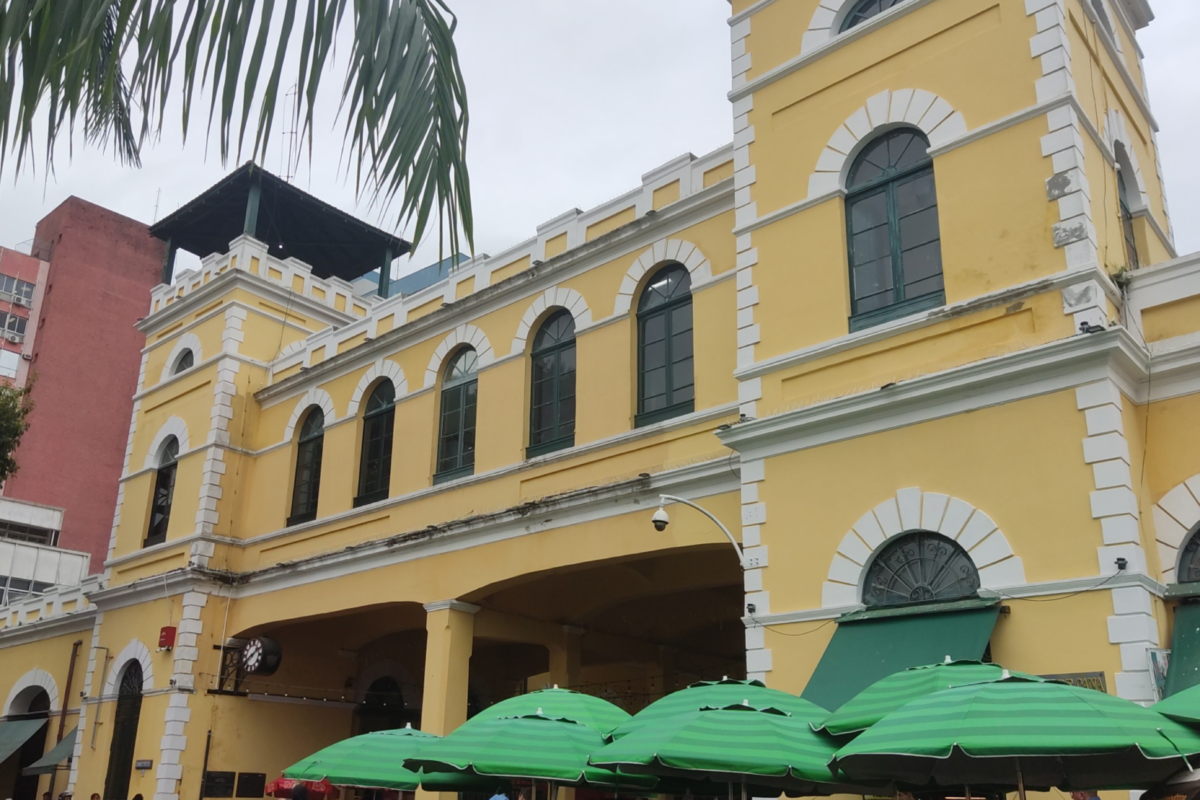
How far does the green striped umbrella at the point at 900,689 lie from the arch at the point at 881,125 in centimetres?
585

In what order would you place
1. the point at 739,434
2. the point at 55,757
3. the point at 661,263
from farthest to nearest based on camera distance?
1. the point at 55,757
2. the point at 661,263
3. the point at 739,434

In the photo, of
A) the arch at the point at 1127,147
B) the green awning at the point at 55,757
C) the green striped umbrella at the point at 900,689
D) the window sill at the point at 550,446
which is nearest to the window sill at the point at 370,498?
the window sill at the point at 550,446

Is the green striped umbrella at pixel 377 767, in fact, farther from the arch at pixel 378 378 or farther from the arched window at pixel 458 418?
the arch at pixel 378 378

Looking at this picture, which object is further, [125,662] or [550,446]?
[125,662]

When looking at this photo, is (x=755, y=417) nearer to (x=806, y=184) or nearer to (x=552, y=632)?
(x=806, y=184)

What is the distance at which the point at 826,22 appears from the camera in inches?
493

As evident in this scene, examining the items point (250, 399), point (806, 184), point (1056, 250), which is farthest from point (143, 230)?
point (1056, 250)

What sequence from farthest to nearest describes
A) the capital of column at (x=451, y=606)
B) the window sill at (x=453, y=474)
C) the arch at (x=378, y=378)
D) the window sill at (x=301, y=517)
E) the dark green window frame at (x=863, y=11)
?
the window sill at (x=301, y=517)
the arch at (x=378, y=378)
the window sill at (x=453, y=474)
the capital of column at (x=451, y=606)
the dark green window frame at (x=863, y=11)

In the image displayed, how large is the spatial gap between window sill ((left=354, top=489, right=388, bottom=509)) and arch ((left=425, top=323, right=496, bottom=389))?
2.09 metres

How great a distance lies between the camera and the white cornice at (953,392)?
9.38m

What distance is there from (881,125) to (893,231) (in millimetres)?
1257

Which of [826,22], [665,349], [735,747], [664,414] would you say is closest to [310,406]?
[665,349]

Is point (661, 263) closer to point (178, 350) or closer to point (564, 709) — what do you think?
point (564, 709)

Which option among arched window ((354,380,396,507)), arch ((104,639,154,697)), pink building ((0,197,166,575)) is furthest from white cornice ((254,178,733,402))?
pink building ((0,197,166,575))
